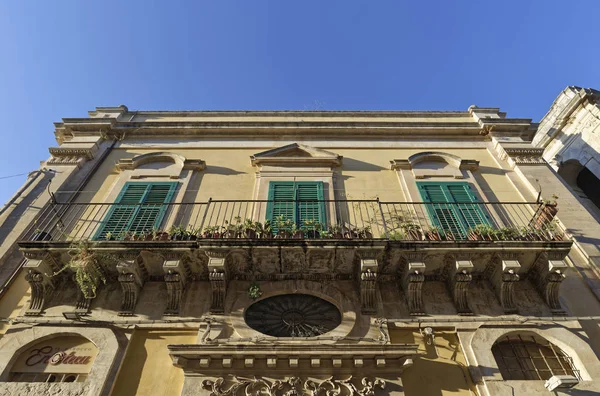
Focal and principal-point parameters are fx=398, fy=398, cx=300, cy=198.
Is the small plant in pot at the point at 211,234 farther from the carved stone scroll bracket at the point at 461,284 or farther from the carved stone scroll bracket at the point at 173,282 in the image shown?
the carved stone scroll bracket at the point at 461,284

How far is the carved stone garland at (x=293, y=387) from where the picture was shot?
19.2ft

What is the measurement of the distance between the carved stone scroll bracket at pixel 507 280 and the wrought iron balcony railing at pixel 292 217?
968 millimetres

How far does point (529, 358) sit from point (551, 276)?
153 cm

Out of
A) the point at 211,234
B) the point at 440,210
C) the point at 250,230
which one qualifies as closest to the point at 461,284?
the point at 440,210

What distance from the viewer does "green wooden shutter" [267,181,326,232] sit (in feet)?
30.0

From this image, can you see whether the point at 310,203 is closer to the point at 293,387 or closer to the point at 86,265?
the point at 293,387

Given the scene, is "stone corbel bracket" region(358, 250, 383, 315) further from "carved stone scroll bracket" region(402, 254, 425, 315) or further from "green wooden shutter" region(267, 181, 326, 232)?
"green wooden shutter" region(267, 181, 326, 232)

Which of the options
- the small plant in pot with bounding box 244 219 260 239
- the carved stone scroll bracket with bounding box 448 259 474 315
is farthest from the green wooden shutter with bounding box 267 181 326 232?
the carved stone scroll bracket with bounding box 448 259 474 315

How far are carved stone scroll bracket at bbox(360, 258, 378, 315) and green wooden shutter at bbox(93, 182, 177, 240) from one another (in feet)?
15.5

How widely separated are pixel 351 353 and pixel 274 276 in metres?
2.22

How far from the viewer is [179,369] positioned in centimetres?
638

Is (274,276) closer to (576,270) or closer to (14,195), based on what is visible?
(576,270)

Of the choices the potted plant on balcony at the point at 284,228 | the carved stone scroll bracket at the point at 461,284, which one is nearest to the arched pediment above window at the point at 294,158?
the potted plant on balcony at the point at 284,228

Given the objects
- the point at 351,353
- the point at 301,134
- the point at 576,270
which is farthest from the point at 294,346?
the point at 301,134
